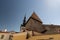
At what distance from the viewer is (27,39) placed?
27.2 m

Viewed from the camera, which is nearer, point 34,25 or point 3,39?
point 3,39

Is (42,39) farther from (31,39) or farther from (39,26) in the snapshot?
(39,26)

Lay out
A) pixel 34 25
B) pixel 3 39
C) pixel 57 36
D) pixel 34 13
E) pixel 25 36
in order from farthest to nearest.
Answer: pixel 34 13, pixel 34 25, pixel 3 39, pixel 25 36, pixel 57 36

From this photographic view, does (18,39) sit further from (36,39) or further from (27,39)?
(36,39)

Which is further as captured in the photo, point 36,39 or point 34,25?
point 34,25

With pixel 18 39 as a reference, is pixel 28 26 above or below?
above

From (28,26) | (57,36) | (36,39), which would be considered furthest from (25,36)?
(28,26)

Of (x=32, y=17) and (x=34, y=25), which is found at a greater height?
(x=32, y=17)

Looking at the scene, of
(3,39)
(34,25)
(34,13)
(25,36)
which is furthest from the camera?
(34,13)

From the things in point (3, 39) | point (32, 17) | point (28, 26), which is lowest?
point (3, 39)

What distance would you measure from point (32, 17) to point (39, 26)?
4.13 meters

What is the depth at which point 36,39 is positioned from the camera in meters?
25.6

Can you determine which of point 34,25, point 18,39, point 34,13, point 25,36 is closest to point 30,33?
point 25,36

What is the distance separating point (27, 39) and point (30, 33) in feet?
5.89
